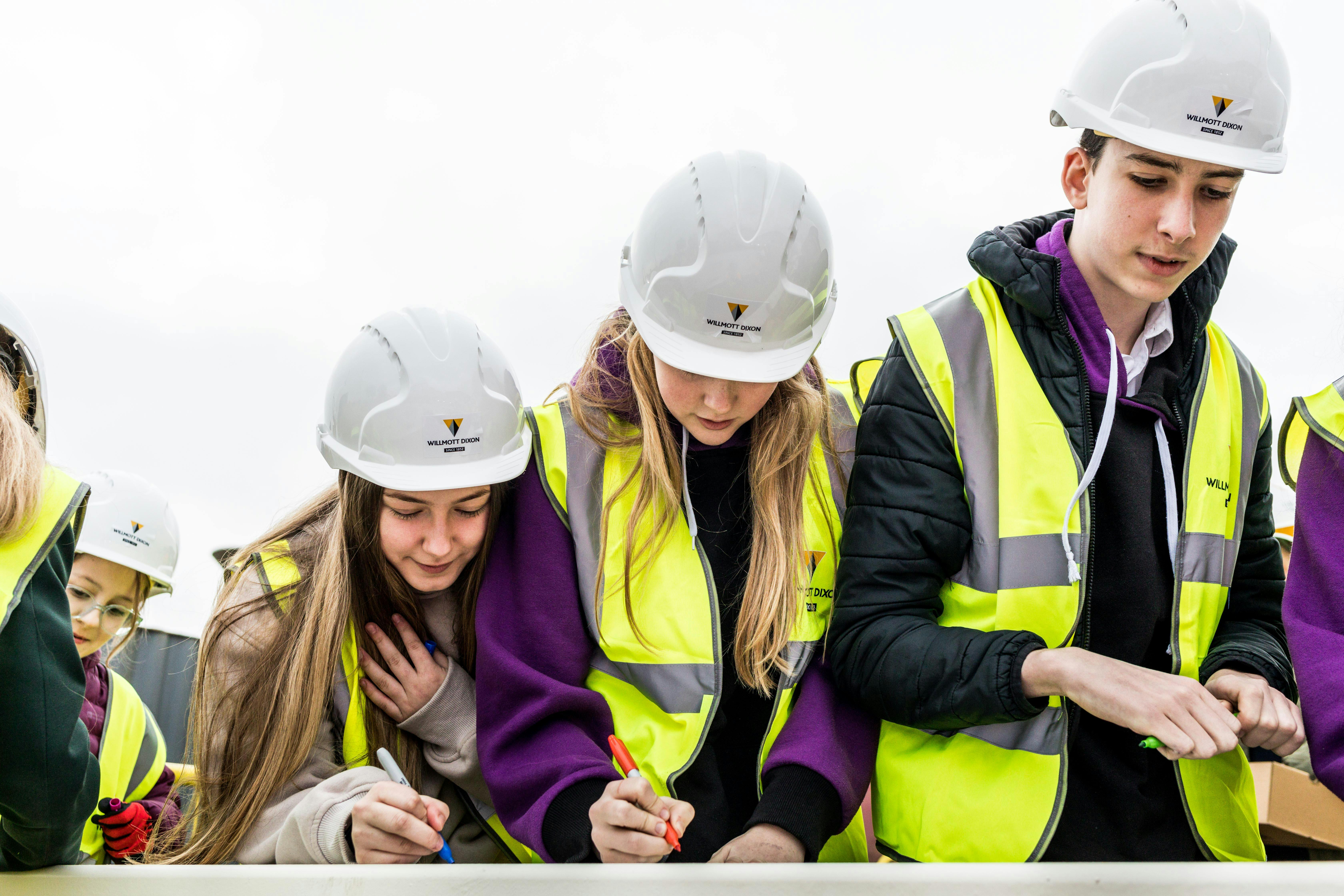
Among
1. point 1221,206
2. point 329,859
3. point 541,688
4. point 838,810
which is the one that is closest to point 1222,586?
point 1221,206

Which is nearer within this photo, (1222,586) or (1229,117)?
(1229,117)

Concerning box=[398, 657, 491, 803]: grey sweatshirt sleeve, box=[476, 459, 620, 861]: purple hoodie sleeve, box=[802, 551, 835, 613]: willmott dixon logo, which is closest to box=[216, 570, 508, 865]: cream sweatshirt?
box=[398, 657, 491, 803]: grey sweatshirt sleeve

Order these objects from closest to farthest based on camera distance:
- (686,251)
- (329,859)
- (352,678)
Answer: (329,859) < (686,251) < (352,678)

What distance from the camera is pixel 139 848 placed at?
3385 millimetres

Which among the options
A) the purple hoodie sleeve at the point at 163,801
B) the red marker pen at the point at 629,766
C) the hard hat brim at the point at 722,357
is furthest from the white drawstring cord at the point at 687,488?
the purple hoodie sleeve at the point at 163,801

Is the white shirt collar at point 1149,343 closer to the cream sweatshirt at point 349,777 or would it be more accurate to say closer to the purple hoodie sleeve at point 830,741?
the purple hoodie sleeve at point 830,741

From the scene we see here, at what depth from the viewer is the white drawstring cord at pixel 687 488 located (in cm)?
201

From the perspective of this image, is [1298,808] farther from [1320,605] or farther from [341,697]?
[341,697]

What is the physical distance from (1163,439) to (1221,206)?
407 mm

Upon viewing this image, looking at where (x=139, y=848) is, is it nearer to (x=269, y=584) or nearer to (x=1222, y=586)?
(x=269, y=584)

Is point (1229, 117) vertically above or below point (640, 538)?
above

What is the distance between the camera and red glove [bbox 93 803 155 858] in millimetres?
3367

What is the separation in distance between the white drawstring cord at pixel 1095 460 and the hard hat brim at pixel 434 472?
3.44ft

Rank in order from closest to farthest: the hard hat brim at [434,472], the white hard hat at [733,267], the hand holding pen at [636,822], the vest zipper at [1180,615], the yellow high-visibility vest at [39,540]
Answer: the yellow high-visibility vest at [39,540] < the hand holding pen at [636,822] < the vest zipper at [1180,615] < the white hard hat at [733,267] < the hard hat brim at [434,472]
